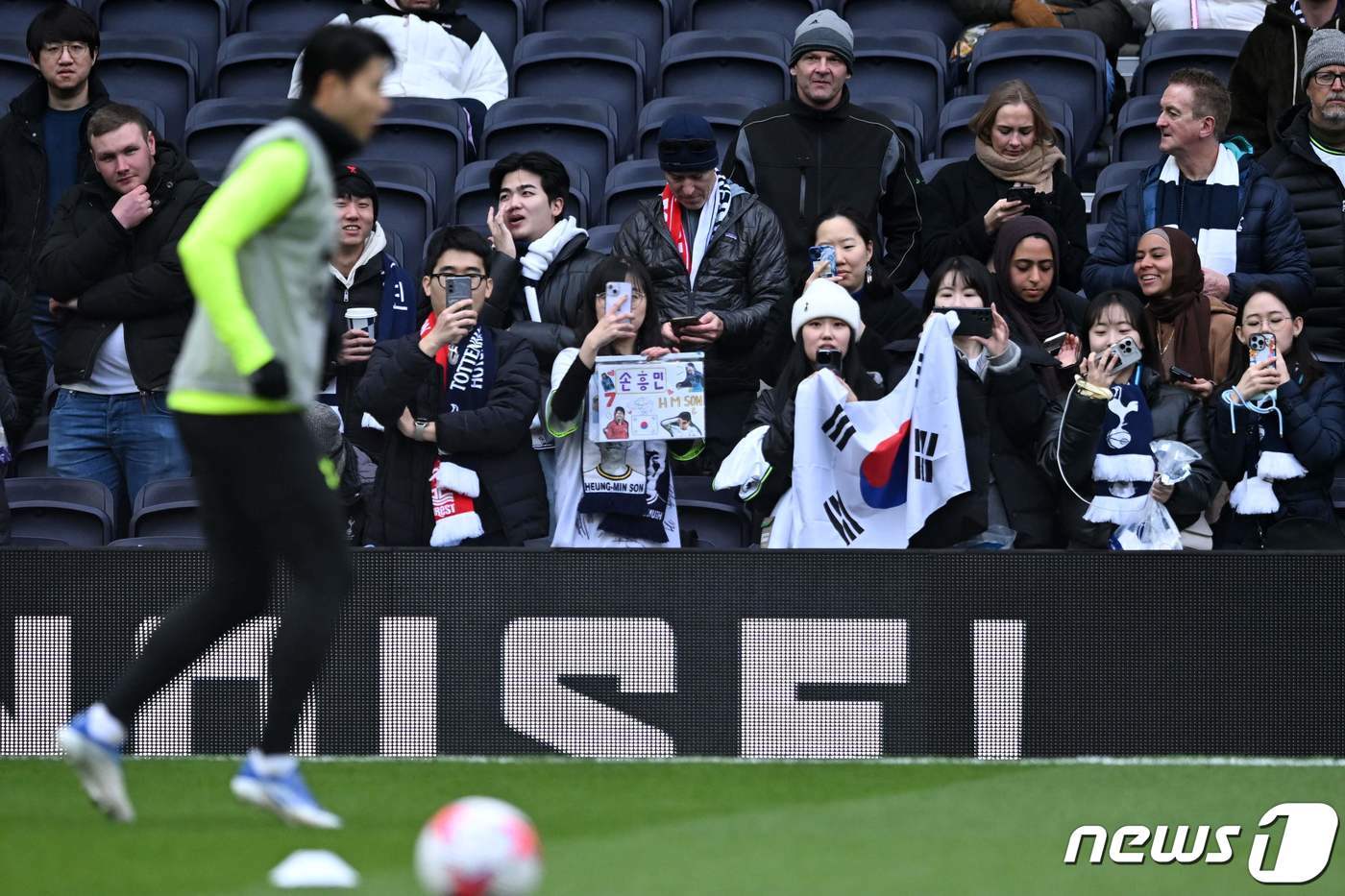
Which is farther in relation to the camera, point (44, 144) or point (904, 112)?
point (904, 112)

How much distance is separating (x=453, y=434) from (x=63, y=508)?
1850mm

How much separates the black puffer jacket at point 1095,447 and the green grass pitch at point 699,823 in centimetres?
131

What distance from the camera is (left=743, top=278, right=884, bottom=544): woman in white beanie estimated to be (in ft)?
23.1

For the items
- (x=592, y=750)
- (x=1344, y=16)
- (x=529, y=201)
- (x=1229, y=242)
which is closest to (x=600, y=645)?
(x=592, y=750)

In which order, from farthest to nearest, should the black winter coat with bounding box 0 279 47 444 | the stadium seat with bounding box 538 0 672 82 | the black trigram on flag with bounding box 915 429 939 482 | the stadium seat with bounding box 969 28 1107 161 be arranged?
the stadium seat with bounding box 538 0 672 82
the stadium seat with bounding box 969 28 1107 161
the black winter coat with bounding box 0 279 47 444
the black trigram on flag with bounding box 915 429 939 482

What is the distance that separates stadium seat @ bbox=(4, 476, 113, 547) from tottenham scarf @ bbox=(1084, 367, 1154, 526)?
151 inches

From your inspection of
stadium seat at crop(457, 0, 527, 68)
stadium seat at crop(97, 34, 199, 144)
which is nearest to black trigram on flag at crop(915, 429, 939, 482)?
stadium seat at crop(457, 0, 527, 68)

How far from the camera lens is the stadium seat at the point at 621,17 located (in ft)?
35.0

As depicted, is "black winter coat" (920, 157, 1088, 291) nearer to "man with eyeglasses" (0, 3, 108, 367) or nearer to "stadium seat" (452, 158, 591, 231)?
"stadium seat" (452, 158, 591, 231)

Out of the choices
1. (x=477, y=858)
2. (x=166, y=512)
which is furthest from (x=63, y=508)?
(x=477, y=858)

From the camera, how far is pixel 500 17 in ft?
35.2

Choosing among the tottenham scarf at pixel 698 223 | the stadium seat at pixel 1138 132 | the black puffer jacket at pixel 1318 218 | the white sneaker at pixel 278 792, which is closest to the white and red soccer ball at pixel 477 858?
the white sneaker at pixel 278 792

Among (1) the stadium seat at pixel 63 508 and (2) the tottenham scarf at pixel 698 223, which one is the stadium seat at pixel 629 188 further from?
(1) the stadium seat at pixel 63 508

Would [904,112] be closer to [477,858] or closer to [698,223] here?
[698,223]
